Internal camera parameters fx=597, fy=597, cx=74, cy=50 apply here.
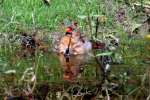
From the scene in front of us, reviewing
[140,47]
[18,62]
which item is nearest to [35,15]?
[140,47]

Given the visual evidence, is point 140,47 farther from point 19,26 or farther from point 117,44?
point 19,26

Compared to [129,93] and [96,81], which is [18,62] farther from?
[129,93]

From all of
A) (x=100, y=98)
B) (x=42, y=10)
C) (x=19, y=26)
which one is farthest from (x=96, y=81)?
(x=42, y=10)

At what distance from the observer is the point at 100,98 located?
12.5 ft

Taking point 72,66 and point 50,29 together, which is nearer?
point 72,66

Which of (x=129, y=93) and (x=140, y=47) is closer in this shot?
(x=129, y=93)

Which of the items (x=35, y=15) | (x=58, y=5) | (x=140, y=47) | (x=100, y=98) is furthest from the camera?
(x=58, y=5)

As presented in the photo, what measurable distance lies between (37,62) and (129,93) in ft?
3.68

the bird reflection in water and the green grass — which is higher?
the green grass

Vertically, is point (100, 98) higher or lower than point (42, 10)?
lower

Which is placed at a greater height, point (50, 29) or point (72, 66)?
point (50, 29)

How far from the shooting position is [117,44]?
6211mm

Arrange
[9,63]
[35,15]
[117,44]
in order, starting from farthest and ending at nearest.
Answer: [35,15], [117,44], [9,63]

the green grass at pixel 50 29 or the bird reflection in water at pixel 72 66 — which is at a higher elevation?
the green grass at pixel 50 29
